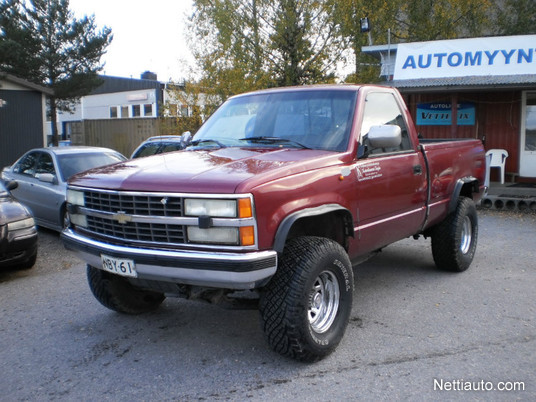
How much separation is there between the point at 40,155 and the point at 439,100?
9.96 metres

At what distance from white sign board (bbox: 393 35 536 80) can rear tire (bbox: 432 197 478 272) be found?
7361 mm

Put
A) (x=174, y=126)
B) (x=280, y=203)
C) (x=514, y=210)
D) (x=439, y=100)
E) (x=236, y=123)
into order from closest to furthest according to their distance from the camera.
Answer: (x=280, y=203)
(x=236, y=123)
(x=514, y=210)
(x=439, y=100)
(x=174, y=126)

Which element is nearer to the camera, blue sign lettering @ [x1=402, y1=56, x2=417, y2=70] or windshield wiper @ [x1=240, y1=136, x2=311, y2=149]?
windshield wiper @ [x1=240, y1=136, x2=311, y2=149]

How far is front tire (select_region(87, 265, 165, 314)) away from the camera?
15.0 feet

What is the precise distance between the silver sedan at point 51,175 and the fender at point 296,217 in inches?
218

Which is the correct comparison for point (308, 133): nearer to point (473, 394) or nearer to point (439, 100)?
point (473, 394)

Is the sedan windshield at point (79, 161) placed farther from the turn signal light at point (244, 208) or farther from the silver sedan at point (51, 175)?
the turn signal light at point (244, 208)

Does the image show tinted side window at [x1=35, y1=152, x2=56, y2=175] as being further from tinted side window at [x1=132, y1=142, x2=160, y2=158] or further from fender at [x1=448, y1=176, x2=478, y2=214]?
fender at [x1=448, y1=176, x2=478, y2=214]

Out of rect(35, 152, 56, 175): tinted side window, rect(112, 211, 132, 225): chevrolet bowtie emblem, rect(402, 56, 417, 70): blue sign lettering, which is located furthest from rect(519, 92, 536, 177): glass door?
rect(112, 211, 132, 225): chevrolet bowtie emblem

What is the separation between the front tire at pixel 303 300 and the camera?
11.7ft

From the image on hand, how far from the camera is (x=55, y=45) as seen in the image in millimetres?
27391

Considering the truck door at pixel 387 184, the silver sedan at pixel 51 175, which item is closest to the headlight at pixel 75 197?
the truck door at pixel 387 184

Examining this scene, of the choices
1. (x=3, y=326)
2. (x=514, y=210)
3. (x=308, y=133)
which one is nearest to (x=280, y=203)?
(x=308, y=133)

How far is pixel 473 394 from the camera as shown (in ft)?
11.0
